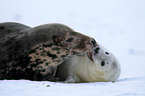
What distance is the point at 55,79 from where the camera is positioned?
3584 mm

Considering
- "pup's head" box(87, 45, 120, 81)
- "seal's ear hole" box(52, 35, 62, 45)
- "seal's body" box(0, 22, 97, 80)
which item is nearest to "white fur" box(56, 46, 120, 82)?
"pup's head" box(87, 45, 120, 81)

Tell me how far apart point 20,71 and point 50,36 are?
0.88 m

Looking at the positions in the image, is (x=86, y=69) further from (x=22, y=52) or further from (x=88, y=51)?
(x=22, y=52)

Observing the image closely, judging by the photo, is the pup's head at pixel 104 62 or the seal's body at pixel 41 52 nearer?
the seal's body at pixel 41 52

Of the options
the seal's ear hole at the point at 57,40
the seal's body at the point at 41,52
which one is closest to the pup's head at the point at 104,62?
the seal's body at the point at 41,52

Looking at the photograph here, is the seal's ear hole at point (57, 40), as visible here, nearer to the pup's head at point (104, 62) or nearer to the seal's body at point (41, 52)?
the seal's body at point (41, 52)

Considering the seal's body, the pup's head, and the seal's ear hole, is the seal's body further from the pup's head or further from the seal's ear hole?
the pup's head

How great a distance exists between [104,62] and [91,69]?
1.07 feet

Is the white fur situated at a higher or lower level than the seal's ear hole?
lower

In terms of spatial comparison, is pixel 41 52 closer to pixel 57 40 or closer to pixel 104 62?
pixel 57 40

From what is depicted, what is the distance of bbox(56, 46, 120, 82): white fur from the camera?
352cm

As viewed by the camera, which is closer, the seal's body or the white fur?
the seal's body

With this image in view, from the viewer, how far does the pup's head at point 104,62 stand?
350 cm

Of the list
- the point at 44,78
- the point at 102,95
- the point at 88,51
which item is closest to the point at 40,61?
the point at 44,78
